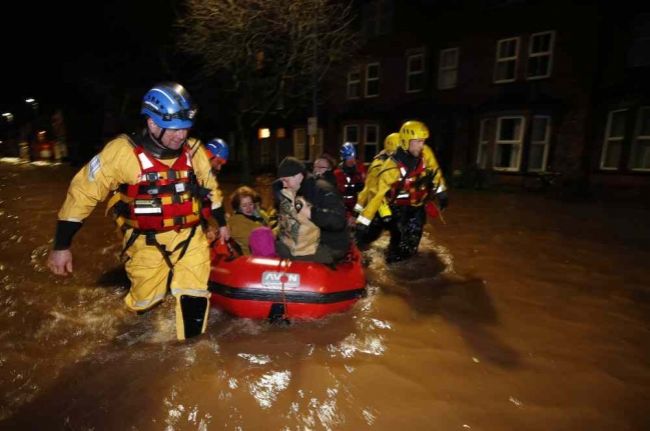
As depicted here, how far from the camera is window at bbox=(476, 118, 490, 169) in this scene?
51.7ft

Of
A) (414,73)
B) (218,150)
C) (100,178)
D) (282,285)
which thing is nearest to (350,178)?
(218,150)

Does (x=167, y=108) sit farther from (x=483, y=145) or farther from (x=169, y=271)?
(x=483, y=145)

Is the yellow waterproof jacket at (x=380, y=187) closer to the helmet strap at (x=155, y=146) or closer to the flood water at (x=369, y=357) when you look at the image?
the flood water at (x=369, y=357)

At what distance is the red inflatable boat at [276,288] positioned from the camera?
12.5ft

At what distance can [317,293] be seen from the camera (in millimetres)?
3846

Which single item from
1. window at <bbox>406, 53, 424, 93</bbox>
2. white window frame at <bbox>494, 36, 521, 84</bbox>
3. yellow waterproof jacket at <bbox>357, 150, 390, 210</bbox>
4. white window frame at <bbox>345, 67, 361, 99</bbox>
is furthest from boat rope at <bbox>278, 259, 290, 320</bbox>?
white window frame at <bbox>345, 67, 361, 99</bbox>

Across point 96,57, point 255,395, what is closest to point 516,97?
point 255,395

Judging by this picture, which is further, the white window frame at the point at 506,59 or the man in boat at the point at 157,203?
the white window frame at the point at 506,59

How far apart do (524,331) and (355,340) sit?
1.66 meters

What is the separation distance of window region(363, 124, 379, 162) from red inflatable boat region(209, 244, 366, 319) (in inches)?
632

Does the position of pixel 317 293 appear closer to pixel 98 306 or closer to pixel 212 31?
pixel 98 306

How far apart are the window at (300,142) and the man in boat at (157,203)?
788 inches

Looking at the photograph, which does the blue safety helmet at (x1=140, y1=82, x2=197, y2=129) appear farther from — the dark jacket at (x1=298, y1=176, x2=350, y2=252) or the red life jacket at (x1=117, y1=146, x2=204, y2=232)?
the dark jacket at (x1=298, y1=176, x2=350, y2=252)

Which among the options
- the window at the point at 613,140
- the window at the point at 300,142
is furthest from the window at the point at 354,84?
the window at the point at 613,140
